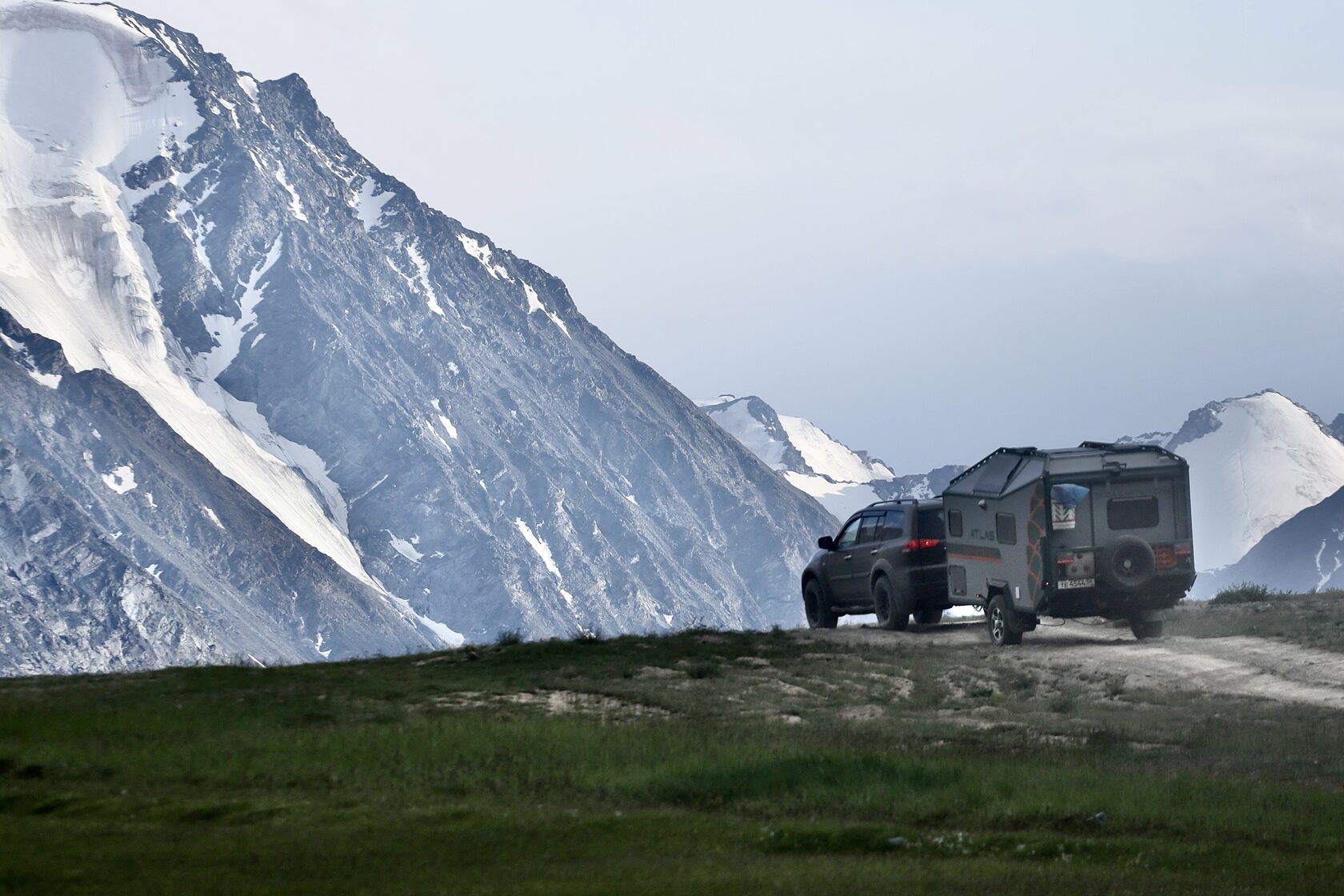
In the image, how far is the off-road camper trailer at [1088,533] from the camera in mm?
24094

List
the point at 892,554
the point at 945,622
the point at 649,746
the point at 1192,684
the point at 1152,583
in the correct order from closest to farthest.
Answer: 1. the point at 649,746
2. the point at 1192,684
3. the point at 1152,583
4. the point at 892,554
5. the point at 945,622

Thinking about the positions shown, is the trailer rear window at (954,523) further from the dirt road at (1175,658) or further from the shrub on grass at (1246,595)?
the shrub on grass at (1246,595)

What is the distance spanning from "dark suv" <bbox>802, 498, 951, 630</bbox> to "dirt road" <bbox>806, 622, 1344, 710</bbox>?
1.82 ft

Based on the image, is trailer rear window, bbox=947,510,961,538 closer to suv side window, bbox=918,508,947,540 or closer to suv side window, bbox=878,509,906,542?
suv side window, bbox=918,508,947,540

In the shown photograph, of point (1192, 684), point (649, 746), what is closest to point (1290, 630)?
point (1192, 684)

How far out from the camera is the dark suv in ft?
90.5

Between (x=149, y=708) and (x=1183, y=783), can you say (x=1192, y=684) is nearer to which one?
(x=1183, y=783)

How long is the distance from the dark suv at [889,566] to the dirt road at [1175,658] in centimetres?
55

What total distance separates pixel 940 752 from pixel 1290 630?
12.8 m

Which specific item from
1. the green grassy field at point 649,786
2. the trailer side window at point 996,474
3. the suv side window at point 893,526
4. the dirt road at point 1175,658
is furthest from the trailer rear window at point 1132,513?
the suv side window at point 893,526

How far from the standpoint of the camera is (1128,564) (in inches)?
958

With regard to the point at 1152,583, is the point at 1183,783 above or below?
below

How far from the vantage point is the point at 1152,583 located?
24.5m

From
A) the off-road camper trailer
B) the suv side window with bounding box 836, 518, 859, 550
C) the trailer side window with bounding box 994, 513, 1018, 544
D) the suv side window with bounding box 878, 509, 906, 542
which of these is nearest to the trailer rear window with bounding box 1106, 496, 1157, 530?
the off-road camper trailer
